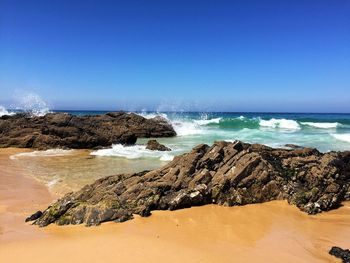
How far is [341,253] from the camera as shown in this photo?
5805 mm

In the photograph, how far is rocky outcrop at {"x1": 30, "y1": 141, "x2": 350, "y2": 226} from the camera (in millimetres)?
7719

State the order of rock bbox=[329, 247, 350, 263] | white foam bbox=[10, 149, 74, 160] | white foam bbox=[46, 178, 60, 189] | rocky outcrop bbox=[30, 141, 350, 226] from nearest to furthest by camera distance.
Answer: rock bbox=[329, 247, 350, 263] < rocky outcrop bbox=[30, 141, 350, 226] < white foam bbox=[46, 178, 60, 189] < white foam bbox=[10, 149, 74, 160]

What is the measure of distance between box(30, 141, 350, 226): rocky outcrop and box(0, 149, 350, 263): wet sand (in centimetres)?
29

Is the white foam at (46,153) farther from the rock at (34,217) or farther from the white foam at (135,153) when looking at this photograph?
the rock at (34,217)

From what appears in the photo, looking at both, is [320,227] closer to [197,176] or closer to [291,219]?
[291,219]

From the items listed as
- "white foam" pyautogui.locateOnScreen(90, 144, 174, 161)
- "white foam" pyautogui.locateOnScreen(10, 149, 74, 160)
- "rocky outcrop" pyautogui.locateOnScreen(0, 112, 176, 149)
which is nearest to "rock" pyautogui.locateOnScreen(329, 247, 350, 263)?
"white foam" pyautogui.locateOnScreen(90, 144, 174, 161)

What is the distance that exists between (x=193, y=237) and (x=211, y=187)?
89.8 inches

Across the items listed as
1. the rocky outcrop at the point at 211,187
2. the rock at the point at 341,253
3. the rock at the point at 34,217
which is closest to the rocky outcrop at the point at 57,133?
the rocky outcrop at the point at 211,187

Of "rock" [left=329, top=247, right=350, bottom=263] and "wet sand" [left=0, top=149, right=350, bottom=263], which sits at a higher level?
"rock" [left=329, top=247, right=350, bottom=263]

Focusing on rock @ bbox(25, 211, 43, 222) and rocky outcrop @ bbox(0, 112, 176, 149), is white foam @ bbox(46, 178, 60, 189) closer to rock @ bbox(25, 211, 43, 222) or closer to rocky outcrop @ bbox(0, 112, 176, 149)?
rock @ bbox(25, 211, 43, 222)

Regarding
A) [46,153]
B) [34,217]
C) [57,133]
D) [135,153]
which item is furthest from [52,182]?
[57,133]

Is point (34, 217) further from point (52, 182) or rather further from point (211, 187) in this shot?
point (52, 182)

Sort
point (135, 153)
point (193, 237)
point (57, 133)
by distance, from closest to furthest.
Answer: point (193, 237) < point (135, 153) < point (57, 133)

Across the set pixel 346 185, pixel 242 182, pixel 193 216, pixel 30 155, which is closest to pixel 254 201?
pixel 242 182
